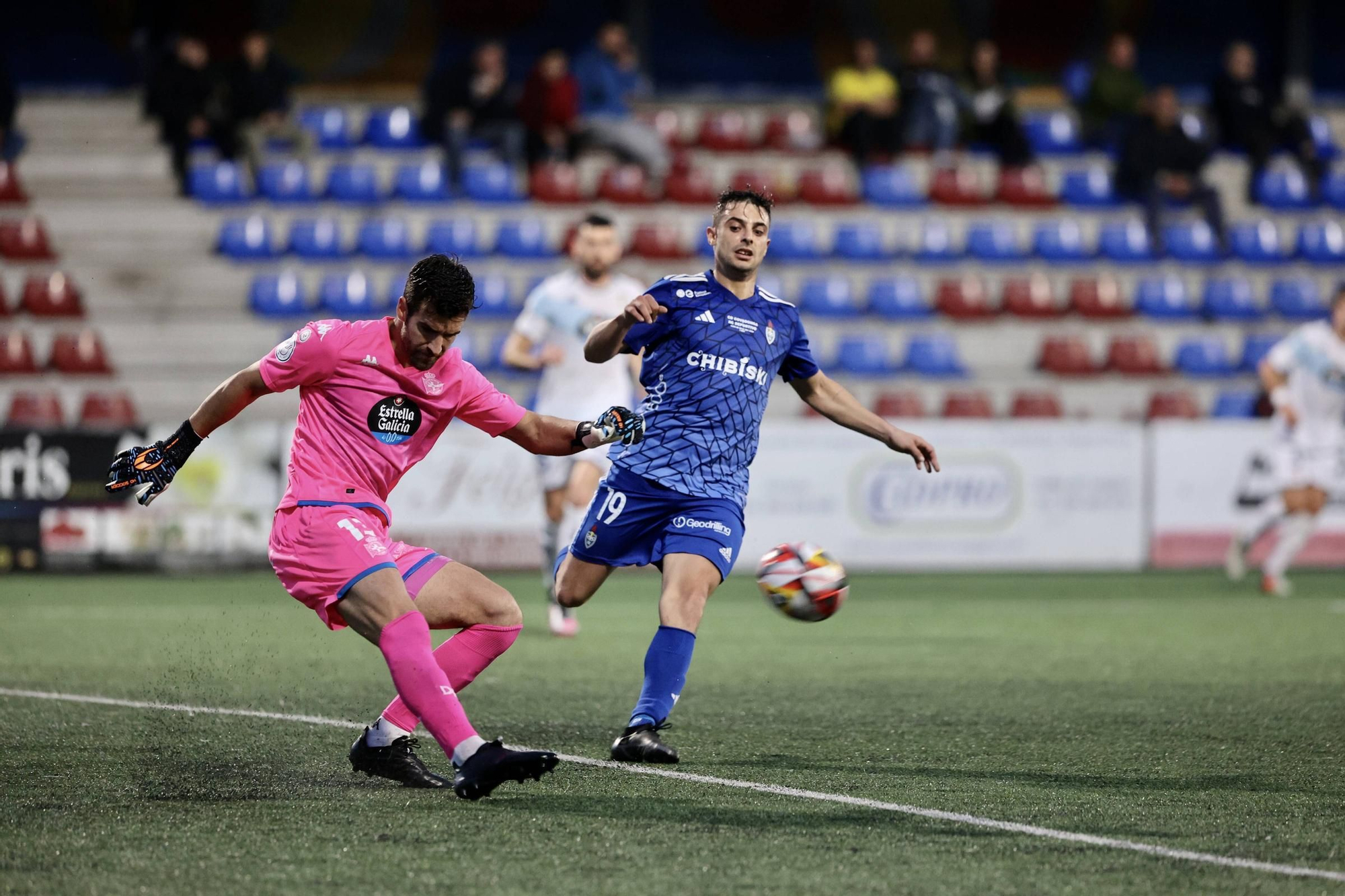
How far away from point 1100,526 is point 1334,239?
22.5ft

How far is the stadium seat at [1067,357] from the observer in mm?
18609

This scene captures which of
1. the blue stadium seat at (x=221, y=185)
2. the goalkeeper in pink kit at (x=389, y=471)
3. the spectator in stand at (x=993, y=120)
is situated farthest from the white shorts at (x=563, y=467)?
the spectator in stand at (x=993, y=120)

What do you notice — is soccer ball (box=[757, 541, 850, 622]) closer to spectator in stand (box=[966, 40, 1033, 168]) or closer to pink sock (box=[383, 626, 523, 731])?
pink sock (box=[383, 626, 523, 731])

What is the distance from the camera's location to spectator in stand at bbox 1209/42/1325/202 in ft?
67.4

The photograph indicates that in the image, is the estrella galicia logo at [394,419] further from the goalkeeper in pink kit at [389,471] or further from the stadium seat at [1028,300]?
the stadium seat at [1028,300]

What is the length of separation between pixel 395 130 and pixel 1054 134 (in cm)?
808

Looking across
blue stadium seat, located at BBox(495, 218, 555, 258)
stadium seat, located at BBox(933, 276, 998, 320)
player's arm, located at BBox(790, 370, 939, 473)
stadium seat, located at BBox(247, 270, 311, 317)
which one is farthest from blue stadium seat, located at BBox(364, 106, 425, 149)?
player's arm, located at BBox(790, 370, 939, 473)

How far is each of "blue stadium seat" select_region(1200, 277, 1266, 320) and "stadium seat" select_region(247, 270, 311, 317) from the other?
9994 millimetres

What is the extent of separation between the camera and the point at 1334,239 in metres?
20.3

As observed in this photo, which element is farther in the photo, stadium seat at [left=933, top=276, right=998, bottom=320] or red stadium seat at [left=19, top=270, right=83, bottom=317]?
stadium seat at [left=933, top=276, right=998, bottom=320]

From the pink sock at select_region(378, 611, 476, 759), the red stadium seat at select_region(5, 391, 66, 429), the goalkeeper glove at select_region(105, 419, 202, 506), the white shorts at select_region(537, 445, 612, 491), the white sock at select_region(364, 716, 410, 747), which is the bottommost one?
the white sock at select_region(364, 716, 410, 747)

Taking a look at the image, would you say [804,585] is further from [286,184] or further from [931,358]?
[286,184]

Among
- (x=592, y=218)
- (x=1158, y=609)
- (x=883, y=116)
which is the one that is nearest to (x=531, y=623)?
(x=592, y=218)

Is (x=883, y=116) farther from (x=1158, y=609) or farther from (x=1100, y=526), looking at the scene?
(x=1158, y=609)
